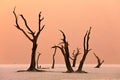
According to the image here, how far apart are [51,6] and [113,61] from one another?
4.74 ft

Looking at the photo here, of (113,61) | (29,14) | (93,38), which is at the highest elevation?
(29,14)

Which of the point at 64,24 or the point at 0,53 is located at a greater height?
the point at 64,24

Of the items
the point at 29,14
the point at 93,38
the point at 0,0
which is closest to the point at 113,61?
the point at 93,38

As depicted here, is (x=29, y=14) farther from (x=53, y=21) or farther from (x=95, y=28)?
(x=95, y=28)

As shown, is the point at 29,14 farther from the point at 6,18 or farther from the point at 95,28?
the point at 95,28

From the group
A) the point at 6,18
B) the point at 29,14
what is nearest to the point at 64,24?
the point at 29,14

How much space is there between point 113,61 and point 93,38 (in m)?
0.52

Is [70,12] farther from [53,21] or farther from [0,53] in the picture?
[0,53]

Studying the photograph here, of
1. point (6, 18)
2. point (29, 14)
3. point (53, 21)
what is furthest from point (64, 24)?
point (6, 18)

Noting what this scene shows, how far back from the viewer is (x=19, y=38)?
645 centimetres

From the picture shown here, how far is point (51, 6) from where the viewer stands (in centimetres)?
655

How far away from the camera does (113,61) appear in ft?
20.8

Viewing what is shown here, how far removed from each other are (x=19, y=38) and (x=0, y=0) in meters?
0.81

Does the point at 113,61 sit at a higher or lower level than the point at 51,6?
lower
